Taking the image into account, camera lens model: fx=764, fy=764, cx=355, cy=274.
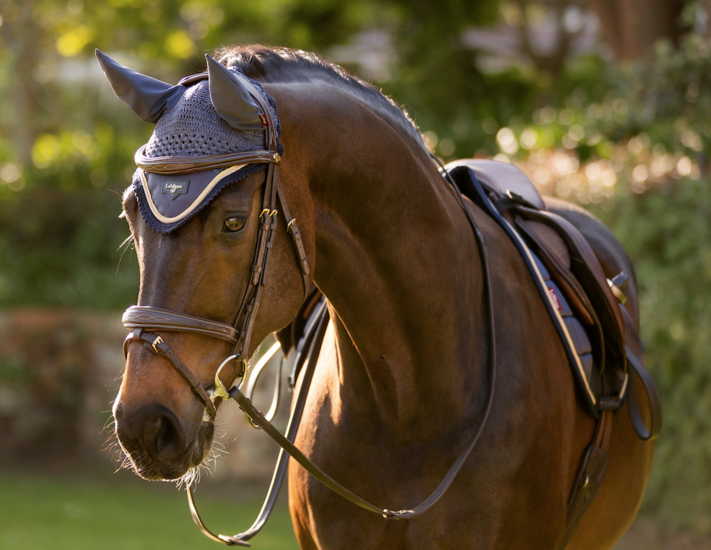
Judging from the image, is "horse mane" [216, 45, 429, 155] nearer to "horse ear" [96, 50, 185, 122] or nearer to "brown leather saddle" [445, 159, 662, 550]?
"horse ear" [96, 50, 185, 122]

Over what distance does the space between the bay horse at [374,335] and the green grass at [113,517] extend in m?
3.77

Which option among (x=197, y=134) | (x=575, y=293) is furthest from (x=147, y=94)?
(x=575, y=293)

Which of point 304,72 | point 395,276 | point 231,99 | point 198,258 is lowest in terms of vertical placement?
point 198,258

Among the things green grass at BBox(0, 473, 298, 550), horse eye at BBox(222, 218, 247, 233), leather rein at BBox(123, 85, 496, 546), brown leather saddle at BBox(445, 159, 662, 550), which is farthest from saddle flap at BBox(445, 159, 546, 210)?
green grass at BBox(0, 473, 298, 550)

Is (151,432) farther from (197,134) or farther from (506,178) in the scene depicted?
(506,178)

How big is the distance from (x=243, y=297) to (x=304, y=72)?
2.18ft

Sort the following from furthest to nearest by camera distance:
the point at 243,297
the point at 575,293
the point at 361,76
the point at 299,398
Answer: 1. the point at 361,76
2. the point at 575,293
3. the point at 299,398
4. the point at 243,297

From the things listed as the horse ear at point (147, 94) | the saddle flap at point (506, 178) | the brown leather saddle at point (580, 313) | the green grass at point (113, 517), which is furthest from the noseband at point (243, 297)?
the green grass at point (113, 517)

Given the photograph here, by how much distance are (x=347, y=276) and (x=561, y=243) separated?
1.28 meters

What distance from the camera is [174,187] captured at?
64.3 inches

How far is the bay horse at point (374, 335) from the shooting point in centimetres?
163

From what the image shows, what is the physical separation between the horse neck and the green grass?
13.1 ft

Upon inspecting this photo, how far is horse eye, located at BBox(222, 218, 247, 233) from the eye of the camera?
1.65 m

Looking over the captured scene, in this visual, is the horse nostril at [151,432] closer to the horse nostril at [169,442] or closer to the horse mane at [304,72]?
the horse nostril at [169,442]
